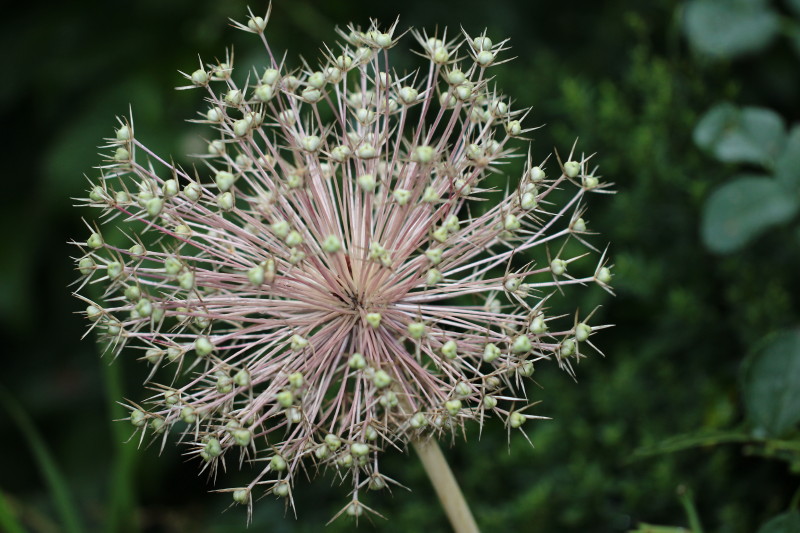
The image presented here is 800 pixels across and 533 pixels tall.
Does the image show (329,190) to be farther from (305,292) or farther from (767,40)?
(767,40)

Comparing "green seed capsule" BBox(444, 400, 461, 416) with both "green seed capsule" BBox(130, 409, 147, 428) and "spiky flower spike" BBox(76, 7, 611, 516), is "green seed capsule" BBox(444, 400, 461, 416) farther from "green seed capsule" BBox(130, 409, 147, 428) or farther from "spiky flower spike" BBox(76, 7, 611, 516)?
"green seed capsule" BBox(130, 409, 147, 428)

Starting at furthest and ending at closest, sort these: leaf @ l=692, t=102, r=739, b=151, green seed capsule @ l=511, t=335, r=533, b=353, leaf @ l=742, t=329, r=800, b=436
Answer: leaf @ l=692, t=102, r=739, b=151
leaf @ l=742, t=329, r=800, b=436
green seed capsule @ l=511, t=335, r=533, b=353

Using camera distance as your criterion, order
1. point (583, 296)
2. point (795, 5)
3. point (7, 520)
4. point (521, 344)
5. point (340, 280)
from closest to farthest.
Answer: point (521, 344)
point (340, 280)
point (7, 520)
point (795, 5)
point (583, 296)

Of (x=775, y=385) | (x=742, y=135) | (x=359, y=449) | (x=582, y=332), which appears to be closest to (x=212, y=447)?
(x=359, y=449)

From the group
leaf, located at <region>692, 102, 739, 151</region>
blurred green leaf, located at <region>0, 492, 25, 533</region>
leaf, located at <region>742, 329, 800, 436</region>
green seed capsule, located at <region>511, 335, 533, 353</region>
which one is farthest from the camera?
leaf, located at <region>692, 102, 739, 151</region>

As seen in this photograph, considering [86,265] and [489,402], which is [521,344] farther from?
[86,265]

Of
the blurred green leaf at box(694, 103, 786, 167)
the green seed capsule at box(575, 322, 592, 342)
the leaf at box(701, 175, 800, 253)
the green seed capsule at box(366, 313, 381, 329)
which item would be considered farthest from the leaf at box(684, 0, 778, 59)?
the green seed capsule at box(366, 313, 381, 329)

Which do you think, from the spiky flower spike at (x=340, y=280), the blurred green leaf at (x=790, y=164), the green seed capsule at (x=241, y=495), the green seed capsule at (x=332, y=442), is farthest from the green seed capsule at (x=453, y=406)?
the blurred green leaf at (x=790, y=164)
